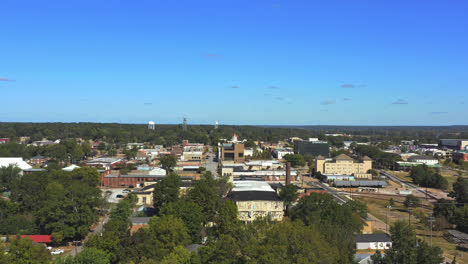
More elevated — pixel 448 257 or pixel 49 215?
pixel 49 215

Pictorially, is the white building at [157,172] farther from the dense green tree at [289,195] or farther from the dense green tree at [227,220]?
the dense green tree at [227,220]

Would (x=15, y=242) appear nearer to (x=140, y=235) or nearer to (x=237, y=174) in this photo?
(x=140, y=235)

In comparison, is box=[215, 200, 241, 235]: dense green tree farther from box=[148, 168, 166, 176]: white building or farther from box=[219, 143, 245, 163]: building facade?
box=[219, 143, 245, 163]: building facade

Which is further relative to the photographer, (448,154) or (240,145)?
(448,154)

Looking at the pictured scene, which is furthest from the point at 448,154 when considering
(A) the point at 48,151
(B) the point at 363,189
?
(A) the point at 48,151

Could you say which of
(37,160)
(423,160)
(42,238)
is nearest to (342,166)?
A: (423,160)

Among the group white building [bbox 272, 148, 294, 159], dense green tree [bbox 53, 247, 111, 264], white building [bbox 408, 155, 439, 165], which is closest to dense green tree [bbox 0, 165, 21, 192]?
dense green tree [bbox 53, 247, 111, 264]

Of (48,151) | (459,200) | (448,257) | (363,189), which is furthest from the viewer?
(48,151)
